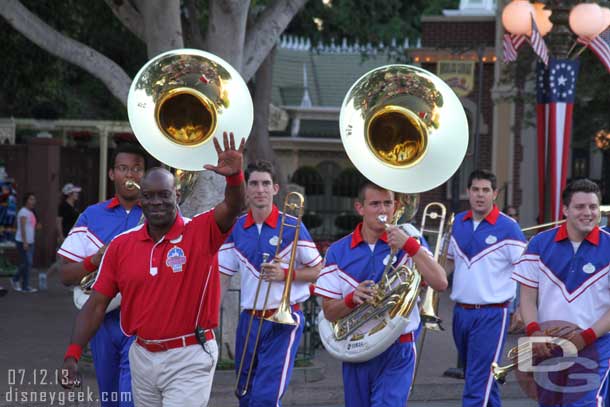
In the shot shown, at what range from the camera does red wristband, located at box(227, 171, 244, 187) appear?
541cm

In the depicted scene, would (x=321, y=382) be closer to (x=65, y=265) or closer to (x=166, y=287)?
(x=65, y=265)

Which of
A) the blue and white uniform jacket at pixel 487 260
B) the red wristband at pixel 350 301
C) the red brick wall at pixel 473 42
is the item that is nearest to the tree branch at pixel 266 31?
the blue and white uniform jacket at pixel 487 260

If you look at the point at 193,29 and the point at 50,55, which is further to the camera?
the point at 50,55

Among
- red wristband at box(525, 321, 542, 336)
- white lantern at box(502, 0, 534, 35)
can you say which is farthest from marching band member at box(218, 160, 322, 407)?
white lantern at box(502, 0, 534, 35)

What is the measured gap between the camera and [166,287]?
5.73 m

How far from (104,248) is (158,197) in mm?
1352

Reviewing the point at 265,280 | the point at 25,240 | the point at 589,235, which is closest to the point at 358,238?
the point at 265,280

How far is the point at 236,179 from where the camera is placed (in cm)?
543

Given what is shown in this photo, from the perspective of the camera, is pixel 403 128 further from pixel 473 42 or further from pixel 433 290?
pixel 473 42

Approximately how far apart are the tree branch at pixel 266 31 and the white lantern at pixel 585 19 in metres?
3.17

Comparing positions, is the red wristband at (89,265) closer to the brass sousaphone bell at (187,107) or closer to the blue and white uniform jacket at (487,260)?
the brass sousaphone bell at (187,107)

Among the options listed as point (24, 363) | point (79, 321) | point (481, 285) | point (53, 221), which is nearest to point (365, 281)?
point (79, 321)

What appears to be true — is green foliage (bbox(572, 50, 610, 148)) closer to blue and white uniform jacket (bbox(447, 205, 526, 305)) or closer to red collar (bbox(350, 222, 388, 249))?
blue and white uniform jacket (bbox(447, 205, 526, 305))

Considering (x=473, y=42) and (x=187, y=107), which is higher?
(x=473, y=42)
